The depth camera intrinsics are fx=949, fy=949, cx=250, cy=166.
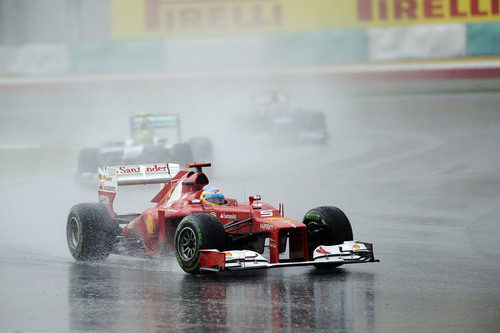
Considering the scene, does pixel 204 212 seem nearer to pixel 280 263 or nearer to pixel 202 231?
pixel 202 231

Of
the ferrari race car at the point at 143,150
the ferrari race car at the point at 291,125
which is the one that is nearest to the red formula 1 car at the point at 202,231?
the ferrari race car at the point at 143,150

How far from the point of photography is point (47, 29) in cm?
3878

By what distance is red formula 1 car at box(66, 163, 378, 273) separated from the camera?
10.4 m

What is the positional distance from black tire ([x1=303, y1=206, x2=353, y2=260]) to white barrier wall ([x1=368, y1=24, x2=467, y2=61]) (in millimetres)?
24026

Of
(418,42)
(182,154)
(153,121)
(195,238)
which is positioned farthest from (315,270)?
(418,42)

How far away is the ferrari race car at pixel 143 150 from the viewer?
20205 millimetres

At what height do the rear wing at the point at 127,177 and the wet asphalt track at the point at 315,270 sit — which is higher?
the rear wing at the point at 127,177

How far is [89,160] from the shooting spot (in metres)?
20.5

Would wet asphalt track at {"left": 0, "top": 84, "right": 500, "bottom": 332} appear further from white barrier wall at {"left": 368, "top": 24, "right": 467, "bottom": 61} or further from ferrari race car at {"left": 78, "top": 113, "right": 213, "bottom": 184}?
white barrier wall at {"left": 368, "top": 24, "right": 467, "bottom": 61}

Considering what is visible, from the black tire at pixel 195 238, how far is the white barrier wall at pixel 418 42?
24972 millimetres

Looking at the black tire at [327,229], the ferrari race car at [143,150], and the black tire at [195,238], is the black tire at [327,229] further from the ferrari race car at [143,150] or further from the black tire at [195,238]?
the ferrari race car at [143,150]

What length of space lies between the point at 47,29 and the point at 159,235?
94.9ft

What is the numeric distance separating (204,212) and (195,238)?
866 millimetres

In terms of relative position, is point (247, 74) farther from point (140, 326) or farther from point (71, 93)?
point (140, 326)
